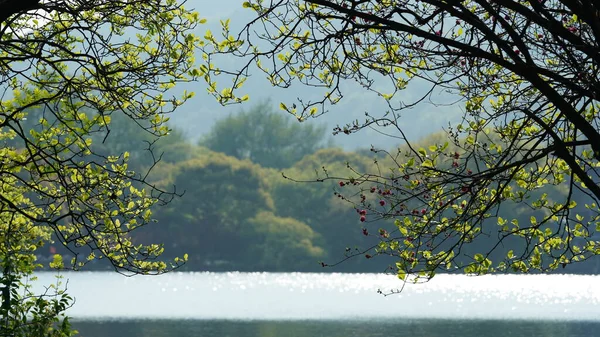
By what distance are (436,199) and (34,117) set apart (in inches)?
3342

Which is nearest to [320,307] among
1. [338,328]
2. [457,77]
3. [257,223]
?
[338,328]

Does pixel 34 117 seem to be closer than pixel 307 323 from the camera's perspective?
No

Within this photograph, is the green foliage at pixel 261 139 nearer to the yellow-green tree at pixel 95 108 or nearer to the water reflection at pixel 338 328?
the water reflection at pixel 338 328

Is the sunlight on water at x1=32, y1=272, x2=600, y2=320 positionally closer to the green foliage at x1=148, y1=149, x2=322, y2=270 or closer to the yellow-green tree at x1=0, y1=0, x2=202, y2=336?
the green foliage at x1=148, y1=149, x2=322, y2=270

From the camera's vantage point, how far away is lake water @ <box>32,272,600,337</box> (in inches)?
1464

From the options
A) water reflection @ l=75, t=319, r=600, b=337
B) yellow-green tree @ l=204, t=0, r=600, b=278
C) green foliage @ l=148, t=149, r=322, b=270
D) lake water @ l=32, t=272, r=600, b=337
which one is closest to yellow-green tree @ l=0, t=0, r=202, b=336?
yellow-green tree @ l=204, t=0, r=600, b=278

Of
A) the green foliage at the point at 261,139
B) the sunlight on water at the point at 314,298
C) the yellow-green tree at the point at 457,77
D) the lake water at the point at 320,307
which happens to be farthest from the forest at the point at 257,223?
the yellow-green tree at the point at 457,77

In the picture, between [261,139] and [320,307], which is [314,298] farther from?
[261,139]

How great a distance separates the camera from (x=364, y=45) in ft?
30.1

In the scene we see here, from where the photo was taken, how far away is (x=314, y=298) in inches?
2200

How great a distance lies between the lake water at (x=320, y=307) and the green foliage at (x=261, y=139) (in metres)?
50.9

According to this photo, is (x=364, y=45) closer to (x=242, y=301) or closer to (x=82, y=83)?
(x=82, y=83)

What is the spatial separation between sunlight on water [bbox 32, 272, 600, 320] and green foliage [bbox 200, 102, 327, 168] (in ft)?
157

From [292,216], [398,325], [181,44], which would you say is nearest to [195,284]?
[292,216]
